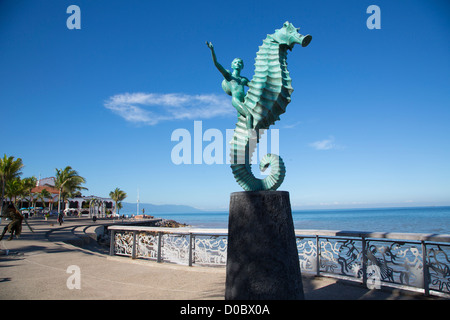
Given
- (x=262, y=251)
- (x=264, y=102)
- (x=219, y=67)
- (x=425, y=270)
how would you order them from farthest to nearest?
(x=219, y=67) → (x=264, y=102) → (x=425, y=270) → (x=262, y=251)

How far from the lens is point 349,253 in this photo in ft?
18.2

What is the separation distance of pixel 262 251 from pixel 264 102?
246 cm

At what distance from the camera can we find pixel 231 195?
14.1 feet

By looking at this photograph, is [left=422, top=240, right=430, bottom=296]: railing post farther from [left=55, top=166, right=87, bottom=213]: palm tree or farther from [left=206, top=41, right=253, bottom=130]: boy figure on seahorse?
[left=55, top=166, right=87, bottom=213]: palm tree

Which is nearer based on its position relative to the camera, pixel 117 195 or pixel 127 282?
pixel 127 282

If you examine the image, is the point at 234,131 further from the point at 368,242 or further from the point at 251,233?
the point at 368,242

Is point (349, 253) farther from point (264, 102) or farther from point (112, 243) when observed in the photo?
point (112, 243)

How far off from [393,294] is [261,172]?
125 inches

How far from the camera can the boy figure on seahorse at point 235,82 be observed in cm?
523

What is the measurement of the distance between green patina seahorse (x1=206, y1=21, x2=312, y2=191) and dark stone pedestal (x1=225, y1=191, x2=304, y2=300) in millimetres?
603

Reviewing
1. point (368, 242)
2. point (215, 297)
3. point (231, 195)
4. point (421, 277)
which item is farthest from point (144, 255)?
point (421, 277)

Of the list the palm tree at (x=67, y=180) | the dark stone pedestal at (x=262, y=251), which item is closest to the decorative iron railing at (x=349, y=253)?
the dark stone pedestal at (x=262, y=251)

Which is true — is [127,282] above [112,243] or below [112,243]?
below

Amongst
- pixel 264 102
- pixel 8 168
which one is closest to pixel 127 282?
pixel 264 102
